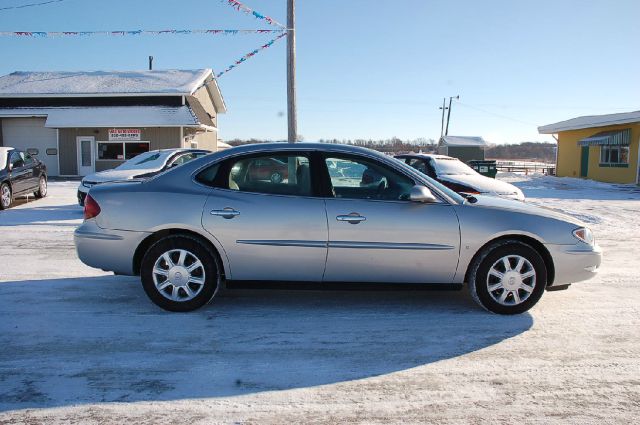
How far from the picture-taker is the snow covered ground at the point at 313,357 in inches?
122

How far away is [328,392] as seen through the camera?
3.32m

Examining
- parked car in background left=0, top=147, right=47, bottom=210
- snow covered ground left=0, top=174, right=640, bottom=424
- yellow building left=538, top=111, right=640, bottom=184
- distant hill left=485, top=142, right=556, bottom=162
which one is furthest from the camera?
distant hill left=485, top=142, right=556, bottom=162

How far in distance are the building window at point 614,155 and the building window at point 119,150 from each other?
24082 mm

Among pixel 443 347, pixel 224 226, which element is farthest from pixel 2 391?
pixel 443 347

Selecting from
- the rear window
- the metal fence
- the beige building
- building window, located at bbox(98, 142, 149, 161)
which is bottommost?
the rear window

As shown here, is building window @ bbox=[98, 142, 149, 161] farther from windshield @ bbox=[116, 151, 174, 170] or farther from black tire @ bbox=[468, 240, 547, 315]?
black tire @ bbox=[468, 240, 547, 315]

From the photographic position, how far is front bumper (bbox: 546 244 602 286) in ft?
15.4

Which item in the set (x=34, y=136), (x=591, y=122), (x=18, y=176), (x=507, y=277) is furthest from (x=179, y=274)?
(x=591, y=122)

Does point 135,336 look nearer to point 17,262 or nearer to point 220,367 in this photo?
point 220,367

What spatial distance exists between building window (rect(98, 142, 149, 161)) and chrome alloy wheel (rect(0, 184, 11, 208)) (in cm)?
1489

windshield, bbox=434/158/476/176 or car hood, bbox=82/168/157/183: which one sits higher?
windshield, bbox=434/158/476/176

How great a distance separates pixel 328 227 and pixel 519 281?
1780mm

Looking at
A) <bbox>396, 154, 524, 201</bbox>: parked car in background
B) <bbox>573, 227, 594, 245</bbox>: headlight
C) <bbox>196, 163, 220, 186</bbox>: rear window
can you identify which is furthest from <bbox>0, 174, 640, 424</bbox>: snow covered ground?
<bbox>396, 154, 524, 201</bbox>: parked car in background

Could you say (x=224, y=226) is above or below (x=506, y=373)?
above
